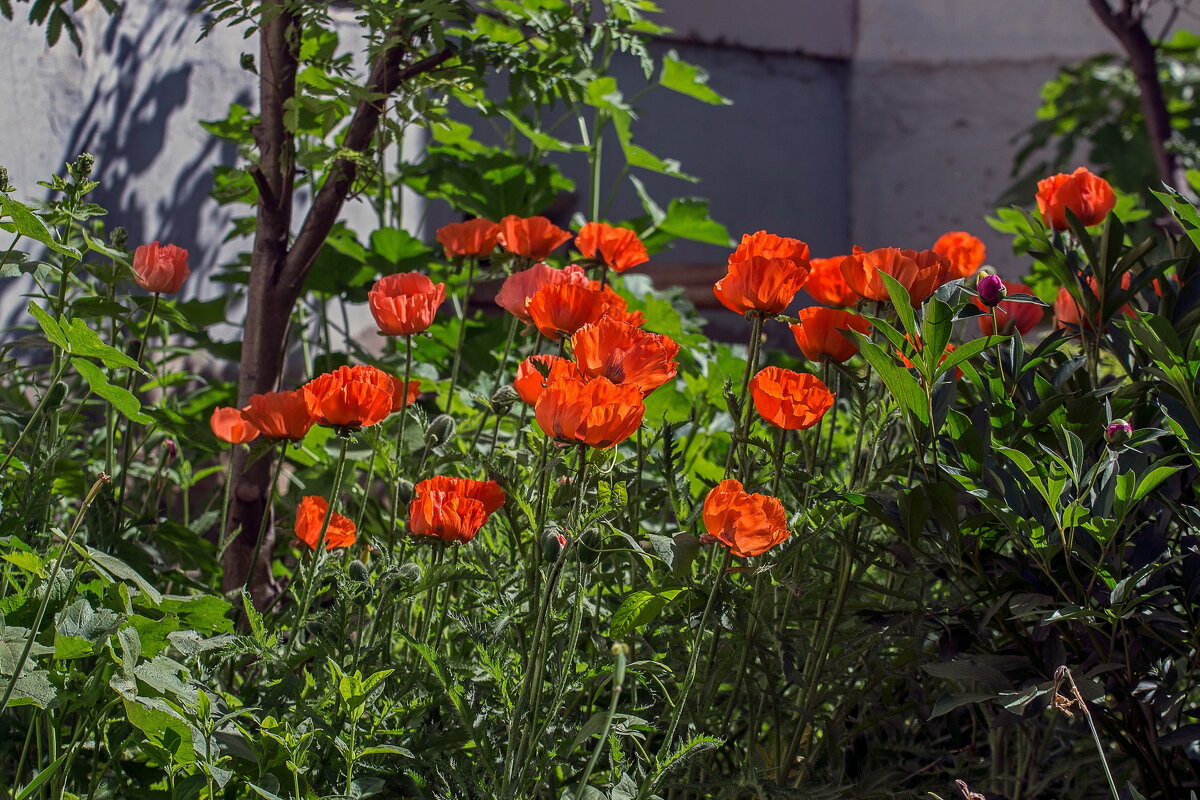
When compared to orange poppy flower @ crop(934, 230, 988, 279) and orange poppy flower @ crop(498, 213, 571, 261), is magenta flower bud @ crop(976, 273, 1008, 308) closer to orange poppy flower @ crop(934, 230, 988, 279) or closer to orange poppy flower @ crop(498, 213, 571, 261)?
orange poppy flower @ crop(934, 230, 988, 279)

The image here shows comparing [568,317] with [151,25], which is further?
[151,25]

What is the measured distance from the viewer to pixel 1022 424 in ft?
2.96

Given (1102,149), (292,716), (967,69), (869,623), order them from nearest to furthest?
(292,716)
(869,623)
(1102,149)
(967,69)

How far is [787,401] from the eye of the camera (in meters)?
0.84

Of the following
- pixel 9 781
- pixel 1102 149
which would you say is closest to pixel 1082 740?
pixel 9 781

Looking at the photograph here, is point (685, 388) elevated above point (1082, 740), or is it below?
above

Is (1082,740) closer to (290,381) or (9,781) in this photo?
(9,781)

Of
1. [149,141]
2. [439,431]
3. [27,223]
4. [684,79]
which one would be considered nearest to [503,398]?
[439,431]

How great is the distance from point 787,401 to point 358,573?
38 cm

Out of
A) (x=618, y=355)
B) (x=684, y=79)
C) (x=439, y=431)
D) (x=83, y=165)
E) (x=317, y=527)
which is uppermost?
(x=684, y=79)

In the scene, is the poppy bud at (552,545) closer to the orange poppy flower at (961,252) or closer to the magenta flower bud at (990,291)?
the magenta flower bud at (990,291)

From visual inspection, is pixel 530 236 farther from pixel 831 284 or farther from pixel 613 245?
pixel 831 284

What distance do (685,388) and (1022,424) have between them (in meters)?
0.91

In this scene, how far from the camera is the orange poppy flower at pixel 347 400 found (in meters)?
0.86
